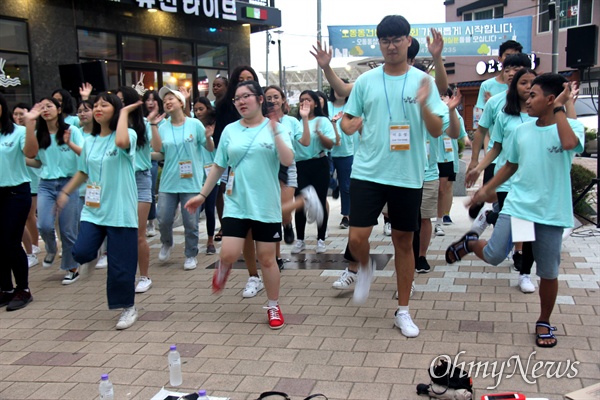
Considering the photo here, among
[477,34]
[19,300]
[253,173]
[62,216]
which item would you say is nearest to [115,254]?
[253,173]

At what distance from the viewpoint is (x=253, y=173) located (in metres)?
4.50

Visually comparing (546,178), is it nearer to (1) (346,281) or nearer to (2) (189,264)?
(1) (346,281)

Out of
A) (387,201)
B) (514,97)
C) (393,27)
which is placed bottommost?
(387,201)

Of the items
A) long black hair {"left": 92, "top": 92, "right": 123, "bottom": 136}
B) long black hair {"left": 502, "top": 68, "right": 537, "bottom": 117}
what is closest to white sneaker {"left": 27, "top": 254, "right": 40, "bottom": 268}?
long black hair {"left": 92, "top": 92, "right": 123, "bottom": 136}

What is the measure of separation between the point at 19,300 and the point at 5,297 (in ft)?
0.55

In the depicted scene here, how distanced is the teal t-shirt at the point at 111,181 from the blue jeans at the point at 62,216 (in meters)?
1.60

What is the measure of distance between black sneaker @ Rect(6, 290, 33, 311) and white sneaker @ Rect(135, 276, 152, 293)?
99cm

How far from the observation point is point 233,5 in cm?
1528

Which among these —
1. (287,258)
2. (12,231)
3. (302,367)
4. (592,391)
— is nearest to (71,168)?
(12,231)

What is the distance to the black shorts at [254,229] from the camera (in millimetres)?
4492

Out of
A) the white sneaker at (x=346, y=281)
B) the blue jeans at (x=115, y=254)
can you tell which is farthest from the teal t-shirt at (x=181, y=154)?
the white sneaker at (x=346, y=281)

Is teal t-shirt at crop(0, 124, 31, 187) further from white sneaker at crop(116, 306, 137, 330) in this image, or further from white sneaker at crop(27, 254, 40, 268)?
white sneaker at crop(27, 254, 40, 268)

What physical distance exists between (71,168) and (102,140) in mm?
1761

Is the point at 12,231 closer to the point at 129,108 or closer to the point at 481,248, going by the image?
the point at 129,108
